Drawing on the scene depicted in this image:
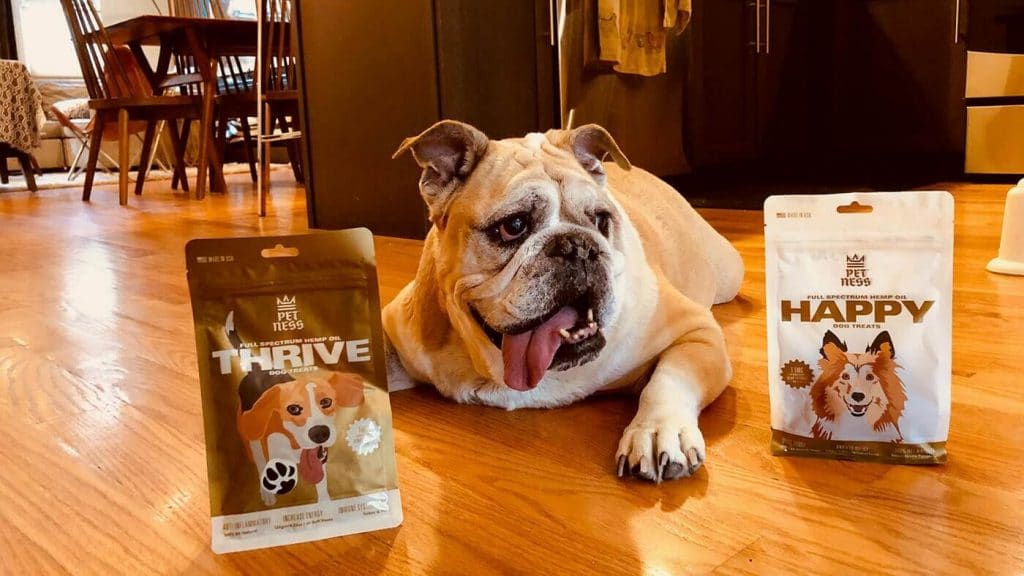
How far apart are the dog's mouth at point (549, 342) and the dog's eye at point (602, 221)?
5.9 inches

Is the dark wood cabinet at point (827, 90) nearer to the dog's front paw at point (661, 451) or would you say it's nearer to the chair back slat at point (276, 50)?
the chair back slat at point (276, 50)

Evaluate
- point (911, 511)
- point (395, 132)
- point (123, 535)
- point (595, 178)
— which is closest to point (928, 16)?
point (395, 132)

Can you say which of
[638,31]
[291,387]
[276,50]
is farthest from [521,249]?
[276,50]

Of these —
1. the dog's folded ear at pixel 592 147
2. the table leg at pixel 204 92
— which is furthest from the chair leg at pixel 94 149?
the dog's folded ear at pixel 592 147

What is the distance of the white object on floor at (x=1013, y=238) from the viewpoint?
243 cm

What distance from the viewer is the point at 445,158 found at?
1.48m

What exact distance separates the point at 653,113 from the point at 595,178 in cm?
345

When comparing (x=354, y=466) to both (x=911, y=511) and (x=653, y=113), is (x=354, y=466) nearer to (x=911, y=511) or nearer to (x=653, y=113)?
(x=911, y=511)

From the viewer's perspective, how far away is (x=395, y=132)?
144 inches

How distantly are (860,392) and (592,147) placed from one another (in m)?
0.67

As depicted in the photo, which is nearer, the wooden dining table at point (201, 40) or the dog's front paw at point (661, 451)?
the dog's front paw at point (661, 451)

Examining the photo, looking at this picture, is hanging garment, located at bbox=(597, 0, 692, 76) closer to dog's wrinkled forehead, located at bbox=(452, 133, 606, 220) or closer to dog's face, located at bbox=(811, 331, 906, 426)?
dog's wrinkled forehead, located at bbox=(452, 133, 606, 220)

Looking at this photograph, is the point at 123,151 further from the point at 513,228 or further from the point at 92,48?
the point at 513,228

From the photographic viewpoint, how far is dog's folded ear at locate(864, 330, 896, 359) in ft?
3.90
